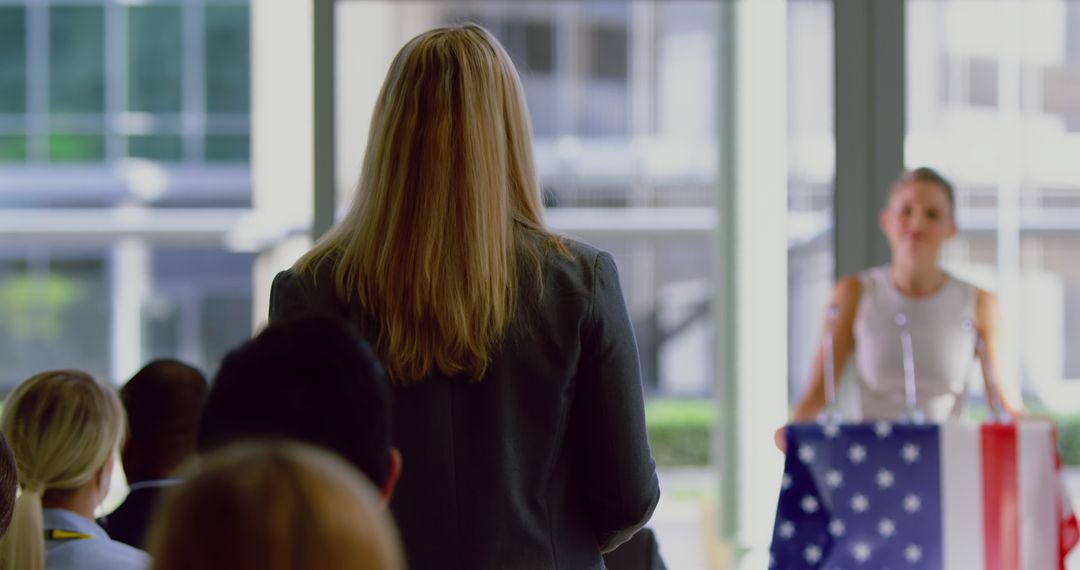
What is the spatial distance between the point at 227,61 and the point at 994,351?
7.18m

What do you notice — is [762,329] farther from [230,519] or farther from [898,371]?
[230,519]

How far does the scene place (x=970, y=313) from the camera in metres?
3.44

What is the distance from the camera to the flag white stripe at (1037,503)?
110 inches

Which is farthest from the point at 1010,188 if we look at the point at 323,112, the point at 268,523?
the point at 268,523

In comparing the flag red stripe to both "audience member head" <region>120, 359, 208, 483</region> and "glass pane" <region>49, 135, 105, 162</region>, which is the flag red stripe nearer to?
"audience member head" <region>120, 359, 208, 483</region>

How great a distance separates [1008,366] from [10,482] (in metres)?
2.50

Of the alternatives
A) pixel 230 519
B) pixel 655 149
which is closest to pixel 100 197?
pixel 655 149

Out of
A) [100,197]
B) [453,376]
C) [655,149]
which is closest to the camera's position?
[453,376]

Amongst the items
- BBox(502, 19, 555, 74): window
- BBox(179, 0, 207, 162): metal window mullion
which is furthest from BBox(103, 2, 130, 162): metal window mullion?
BBox(502, 19, 555, 74): window

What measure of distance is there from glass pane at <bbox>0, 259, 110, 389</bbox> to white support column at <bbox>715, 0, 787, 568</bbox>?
562 centimetres

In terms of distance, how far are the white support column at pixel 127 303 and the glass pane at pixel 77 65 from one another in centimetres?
105

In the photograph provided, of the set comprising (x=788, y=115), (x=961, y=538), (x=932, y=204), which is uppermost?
(x=788, y=115)

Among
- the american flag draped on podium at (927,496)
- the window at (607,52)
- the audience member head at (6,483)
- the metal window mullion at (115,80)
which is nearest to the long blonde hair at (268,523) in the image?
the audience member head at (6,483)

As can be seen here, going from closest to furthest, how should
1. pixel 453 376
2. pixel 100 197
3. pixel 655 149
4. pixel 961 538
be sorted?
pixel 453 376, pixel 961 538, pixel 100 197, pixel 655 149
